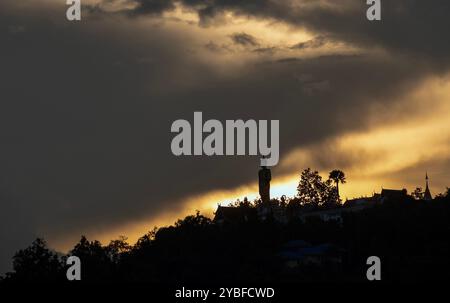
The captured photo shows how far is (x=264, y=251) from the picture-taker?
16975 cm

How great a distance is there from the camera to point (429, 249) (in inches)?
6344

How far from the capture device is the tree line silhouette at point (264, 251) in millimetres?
150500

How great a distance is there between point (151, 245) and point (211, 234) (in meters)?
8.37

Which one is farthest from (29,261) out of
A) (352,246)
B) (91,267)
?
(352,246)

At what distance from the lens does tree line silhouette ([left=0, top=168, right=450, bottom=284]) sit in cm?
15050

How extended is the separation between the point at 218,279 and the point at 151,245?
91.1ft
